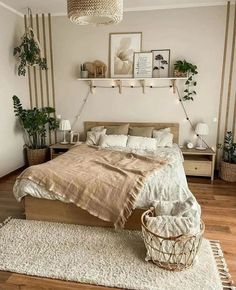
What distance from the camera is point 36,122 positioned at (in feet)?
14.3

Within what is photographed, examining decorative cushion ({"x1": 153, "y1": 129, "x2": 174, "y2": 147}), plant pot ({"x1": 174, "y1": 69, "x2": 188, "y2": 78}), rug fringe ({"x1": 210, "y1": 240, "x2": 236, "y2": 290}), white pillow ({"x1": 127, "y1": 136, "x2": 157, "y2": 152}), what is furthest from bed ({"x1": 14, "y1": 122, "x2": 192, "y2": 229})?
plant pot ({"x1": 174, "y1": 69, "x2": 188, "y2": 78})

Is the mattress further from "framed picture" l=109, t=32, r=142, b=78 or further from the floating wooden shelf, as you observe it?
"framed picture" l=109, t=32, r=142, b=78

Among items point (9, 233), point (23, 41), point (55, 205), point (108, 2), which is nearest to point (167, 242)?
point (55, 205)

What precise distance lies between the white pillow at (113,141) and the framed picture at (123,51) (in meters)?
1.14

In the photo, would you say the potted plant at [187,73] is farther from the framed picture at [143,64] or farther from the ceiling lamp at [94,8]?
the ceiling lamp at [94,8]

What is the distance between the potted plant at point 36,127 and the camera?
437cm

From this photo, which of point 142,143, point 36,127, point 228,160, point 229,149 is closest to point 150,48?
point 142,143

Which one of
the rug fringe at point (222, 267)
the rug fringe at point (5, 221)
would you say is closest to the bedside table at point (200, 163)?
the rug fringe at point (222, 267)

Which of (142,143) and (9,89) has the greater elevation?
(9,89)

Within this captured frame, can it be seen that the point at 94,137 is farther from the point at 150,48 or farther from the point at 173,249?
the point at 173,249

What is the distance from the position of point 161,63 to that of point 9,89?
2581mm

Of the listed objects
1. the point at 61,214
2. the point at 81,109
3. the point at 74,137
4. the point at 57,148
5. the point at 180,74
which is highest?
the point at 180,74

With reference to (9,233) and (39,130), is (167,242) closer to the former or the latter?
(9,233)

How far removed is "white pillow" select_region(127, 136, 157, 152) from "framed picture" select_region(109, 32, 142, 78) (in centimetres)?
117
